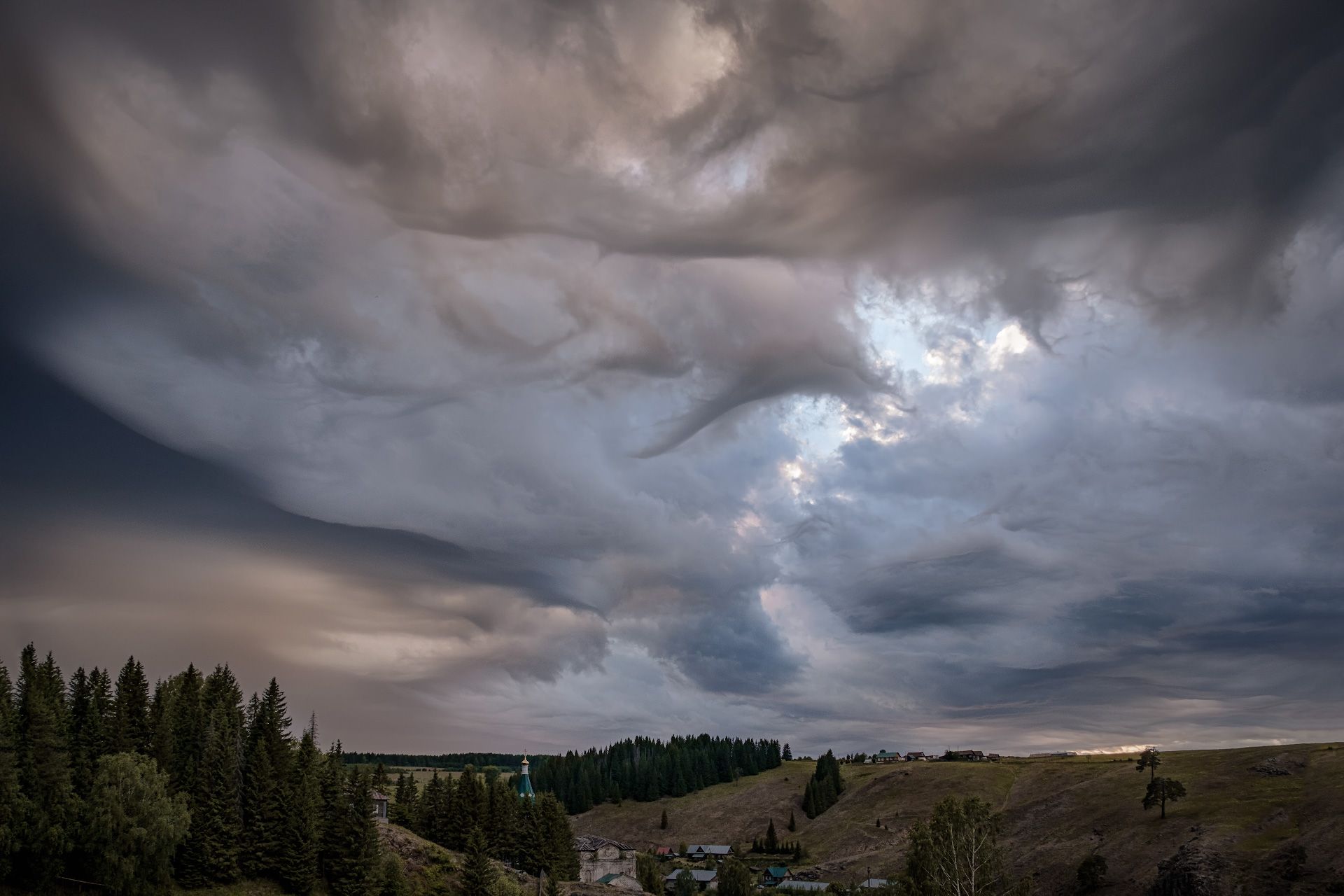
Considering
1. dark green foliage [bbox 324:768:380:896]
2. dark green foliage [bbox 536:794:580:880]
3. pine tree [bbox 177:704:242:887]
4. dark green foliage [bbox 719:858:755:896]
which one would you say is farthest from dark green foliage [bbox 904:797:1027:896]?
pine tree [bbox 177:704:242:887]

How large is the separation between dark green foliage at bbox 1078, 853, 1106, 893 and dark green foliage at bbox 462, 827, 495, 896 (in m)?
84.7

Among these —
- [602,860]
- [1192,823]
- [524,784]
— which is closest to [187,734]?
[524,784]

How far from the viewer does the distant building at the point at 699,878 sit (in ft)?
531

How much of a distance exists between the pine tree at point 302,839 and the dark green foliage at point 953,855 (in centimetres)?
6109

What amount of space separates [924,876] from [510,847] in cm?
6137

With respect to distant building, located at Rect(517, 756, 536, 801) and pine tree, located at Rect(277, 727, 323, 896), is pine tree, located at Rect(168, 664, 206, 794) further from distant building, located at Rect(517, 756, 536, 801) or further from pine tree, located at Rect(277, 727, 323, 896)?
distant building, located at Rect(517, 756, 536, 801)

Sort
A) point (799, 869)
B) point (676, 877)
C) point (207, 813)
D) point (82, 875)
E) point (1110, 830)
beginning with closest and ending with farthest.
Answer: point (82, 875), point (207, 813), point (1110, 830), point (676, 877), point (799, 869)

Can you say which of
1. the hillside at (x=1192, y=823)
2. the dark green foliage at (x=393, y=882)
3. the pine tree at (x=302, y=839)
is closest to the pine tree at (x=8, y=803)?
the pine tree at (x=302, y=839)

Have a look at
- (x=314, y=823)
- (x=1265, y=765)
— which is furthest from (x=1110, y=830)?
(x=314, y=823)

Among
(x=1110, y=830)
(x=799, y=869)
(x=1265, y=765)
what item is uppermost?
(x=1265, y=765)

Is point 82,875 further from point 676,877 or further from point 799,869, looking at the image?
point 799,869

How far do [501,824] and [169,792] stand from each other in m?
48.4

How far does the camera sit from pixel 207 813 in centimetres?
9069

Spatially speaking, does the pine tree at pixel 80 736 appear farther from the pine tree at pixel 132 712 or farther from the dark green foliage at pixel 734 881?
the dark green foliage at pixel 734 881
